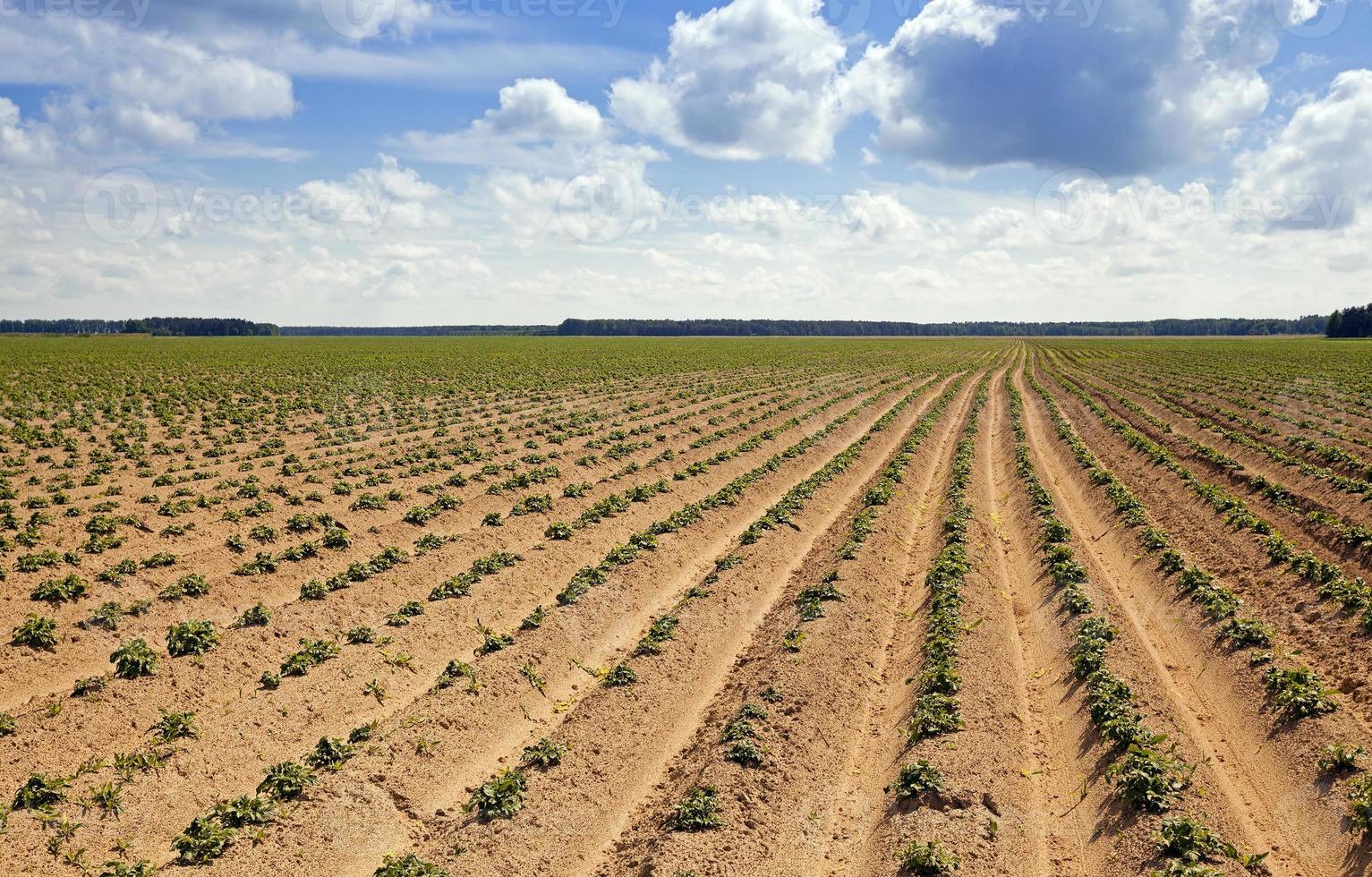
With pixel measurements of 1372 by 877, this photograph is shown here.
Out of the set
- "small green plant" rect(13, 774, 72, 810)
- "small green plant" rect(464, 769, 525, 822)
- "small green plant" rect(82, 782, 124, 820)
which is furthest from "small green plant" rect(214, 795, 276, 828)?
"small green plant" rect(464, 769, 525, 822)

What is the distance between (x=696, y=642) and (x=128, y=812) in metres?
7.57

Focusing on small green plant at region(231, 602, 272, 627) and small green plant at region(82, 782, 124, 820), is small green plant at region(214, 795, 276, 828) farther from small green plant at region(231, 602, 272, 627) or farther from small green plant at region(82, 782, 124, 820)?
small green plant at region(231, 602, 272, 627)

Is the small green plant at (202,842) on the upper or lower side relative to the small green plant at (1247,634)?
lower

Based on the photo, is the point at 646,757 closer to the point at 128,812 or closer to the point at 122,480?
the point at 128,812

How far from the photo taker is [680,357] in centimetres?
9281

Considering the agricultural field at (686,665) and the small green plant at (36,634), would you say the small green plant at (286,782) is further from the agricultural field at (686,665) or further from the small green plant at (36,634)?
the small green plant at (36,634)

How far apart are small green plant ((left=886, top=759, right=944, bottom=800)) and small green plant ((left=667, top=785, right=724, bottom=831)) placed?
6.72 ft

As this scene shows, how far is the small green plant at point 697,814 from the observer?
7.91 meters

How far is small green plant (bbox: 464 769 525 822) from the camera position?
8188 mm

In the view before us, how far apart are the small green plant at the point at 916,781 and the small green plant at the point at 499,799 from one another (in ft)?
13.6

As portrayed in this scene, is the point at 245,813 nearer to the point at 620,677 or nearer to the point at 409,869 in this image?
the point at 409,869

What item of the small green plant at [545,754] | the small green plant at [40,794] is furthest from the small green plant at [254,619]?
the small green plant at [545,754]

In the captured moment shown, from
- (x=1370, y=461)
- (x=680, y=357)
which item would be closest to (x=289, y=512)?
(x=1370, y=461)

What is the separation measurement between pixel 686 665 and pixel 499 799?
4.17 metres
